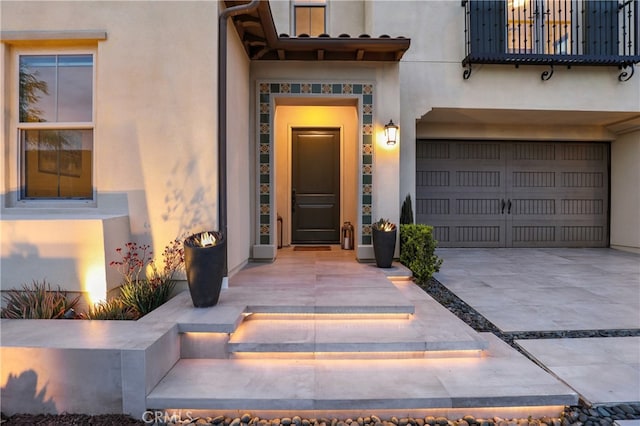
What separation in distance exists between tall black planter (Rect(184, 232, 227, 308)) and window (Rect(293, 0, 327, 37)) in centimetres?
530

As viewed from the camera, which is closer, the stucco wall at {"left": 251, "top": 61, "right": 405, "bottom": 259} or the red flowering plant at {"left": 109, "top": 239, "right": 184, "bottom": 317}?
the red flowering plant at {"left": 109, "top": 239, "right": 184, "bottom": 317}

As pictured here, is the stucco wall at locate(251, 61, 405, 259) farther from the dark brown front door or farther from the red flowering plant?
the red flowering plant

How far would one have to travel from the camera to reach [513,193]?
8.06 metres

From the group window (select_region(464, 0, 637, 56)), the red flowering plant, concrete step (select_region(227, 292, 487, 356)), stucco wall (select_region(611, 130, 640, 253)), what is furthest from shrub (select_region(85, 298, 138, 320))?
stucco wall (select_region(611, 130, 640, 253))

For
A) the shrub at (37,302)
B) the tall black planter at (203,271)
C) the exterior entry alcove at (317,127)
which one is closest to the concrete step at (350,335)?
the tall black planter at (203,271)

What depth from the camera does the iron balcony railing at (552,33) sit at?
640cm

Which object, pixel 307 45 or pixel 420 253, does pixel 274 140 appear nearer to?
pixel 307 45

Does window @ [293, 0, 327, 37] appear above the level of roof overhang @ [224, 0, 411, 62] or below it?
above

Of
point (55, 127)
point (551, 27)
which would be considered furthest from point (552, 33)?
point (55, 127)

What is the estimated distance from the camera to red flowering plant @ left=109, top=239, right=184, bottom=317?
10.6 ft

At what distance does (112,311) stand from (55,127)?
216 centimetres

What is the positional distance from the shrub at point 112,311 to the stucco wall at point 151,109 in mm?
684

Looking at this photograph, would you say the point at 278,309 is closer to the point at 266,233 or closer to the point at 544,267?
the point at 266,233

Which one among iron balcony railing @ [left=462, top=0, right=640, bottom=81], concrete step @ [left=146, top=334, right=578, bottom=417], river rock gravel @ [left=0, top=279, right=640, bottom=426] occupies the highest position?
iron balcony railing @ [left=462, top=0, right=640, bottom=81]
